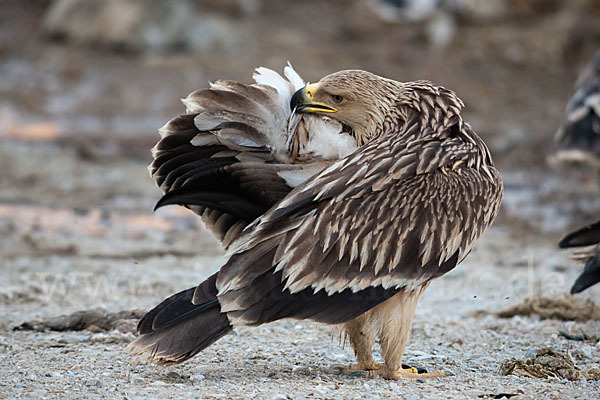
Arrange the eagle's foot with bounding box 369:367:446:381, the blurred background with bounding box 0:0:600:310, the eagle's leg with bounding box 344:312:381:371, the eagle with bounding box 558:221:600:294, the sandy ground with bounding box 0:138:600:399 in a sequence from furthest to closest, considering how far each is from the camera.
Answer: the blurred background with bounding box 0:0:600:310
the eagle with bounding box 558:221:600:294
the eagle's foot with bounding box 369:367:446:381
the eagle's leg with bounding box 344:312:381:371
the sandy ground with bounding box 0:138:600:399

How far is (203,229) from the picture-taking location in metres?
10.9

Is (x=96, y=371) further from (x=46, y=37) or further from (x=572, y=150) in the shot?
(x=46, y=37)

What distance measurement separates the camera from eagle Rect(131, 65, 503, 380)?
188 inches

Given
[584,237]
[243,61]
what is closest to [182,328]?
[584,237]

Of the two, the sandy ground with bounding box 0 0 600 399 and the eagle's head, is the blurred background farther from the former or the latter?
the eagle's head

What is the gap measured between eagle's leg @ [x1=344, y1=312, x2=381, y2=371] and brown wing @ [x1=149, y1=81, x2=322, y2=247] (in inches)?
33.0

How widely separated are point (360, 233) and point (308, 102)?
34.6 inches

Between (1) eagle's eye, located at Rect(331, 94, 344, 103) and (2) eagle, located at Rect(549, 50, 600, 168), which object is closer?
(1) eagle's eye, located at Rect(331, 94, 344, 103)

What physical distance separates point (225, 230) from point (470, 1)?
54.4ft

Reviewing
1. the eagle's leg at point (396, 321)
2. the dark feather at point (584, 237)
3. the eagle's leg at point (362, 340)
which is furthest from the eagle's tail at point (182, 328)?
the dark feather at point (584, 237)

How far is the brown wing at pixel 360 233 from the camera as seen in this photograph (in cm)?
477

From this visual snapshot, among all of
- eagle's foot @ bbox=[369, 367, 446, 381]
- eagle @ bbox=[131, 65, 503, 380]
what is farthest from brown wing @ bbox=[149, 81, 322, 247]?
eagle's foot @ bbox=[369, 367, 446, 381]

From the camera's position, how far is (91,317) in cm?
629

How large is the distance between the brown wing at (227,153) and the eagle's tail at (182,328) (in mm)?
672
